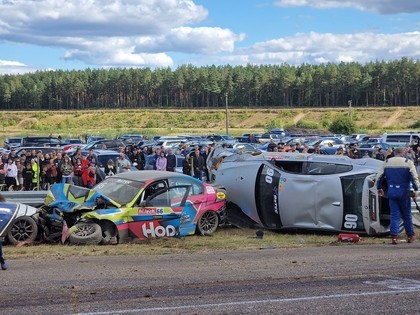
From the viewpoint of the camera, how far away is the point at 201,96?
526ft

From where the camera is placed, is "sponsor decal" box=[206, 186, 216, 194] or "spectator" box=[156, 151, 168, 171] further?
Answer: "spectator" box=[156, 151, 168, 171]

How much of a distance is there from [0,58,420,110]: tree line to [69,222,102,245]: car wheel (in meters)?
129

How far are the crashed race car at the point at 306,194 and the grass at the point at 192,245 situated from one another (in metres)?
0.31

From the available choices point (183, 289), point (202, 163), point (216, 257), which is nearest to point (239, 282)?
point (183, 289)

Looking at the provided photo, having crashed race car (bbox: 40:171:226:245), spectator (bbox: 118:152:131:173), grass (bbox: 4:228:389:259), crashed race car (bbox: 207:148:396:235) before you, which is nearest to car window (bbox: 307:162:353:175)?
crashed race car (bbox: 207:148:396:235)

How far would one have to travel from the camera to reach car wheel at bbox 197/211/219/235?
44.4ft

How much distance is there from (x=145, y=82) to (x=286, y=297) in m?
159

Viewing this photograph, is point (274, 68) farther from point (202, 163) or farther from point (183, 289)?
point (183, 289)

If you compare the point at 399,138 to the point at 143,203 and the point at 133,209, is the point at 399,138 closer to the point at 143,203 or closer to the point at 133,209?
the point at 143,203

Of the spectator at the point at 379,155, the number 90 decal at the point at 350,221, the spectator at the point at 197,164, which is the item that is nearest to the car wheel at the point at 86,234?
the number 90 decal at the point at 350,221

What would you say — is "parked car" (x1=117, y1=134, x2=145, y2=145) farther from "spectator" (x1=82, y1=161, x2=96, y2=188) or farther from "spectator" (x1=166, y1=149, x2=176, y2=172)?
"spectator" (x1=82, y1=161, x2=96, y2=188)

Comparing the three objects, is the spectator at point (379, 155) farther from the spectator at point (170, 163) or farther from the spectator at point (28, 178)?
the spectator at point (28, 178)

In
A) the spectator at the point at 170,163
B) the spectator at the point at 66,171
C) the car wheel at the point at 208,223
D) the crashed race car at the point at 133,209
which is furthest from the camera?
the spectator at the point at 170,163

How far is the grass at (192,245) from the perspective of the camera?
36.8ft
